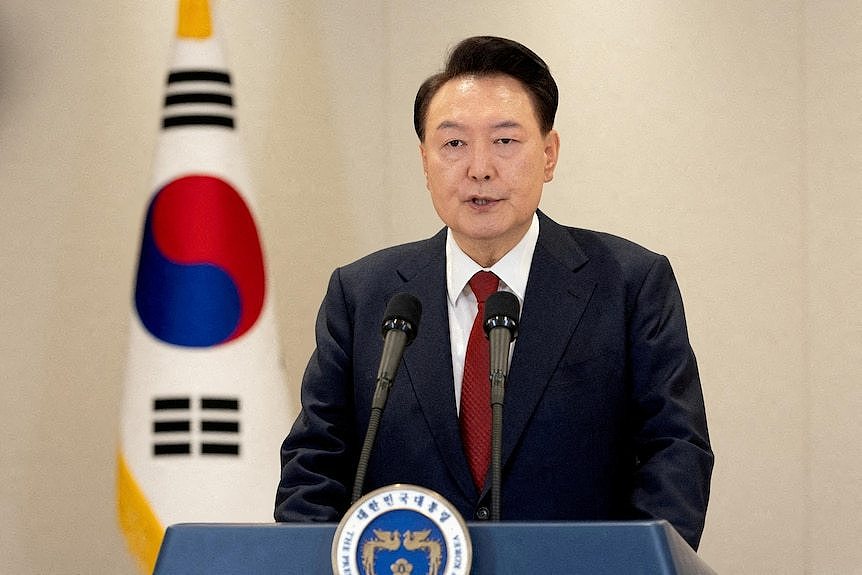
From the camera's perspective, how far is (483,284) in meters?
2.17

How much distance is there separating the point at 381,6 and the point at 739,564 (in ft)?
7.78

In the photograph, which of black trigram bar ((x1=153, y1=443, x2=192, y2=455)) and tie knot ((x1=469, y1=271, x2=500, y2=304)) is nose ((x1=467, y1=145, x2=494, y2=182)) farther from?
black trigram bar ((x1=153, y1=443, x2=192, y2=455))

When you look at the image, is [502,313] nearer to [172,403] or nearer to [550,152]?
[550,152]

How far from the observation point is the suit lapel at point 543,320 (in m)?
2.03

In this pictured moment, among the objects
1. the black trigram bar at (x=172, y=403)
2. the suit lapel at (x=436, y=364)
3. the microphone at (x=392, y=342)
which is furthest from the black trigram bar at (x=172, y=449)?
the microphone at (x=392, y=342)

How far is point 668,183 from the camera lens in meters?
3.92

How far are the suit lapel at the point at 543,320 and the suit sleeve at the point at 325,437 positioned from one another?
30cm

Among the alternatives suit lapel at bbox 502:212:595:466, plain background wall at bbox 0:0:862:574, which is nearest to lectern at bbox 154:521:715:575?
suit lapel at bbox 502:212:595:466

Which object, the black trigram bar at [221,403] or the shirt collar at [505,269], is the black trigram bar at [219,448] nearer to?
the black trigram bar at [221,403]

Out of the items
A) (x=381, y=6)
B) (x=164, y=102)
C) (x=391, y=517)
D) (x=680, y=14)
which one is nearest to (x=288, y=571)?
(x=391, y=517)

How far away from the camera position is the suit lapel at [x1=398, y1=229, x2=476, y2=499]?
202 centimetres

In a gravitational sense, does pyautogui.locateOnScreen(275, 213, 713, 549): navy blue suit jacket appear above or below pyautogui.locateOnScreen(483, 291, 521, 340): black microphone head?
below

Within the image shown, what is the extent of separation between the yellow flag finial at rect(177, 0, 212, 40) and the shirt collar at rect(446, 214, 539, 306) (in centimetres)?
161

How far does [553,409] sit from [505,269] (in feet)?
0.98
